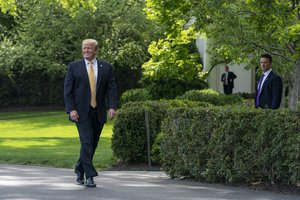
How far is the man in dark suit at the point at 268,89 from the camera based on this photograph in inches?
447

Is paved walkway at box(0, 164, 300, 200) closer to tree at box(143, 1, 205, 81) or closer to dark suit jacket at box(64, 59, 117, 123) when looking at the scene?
dark suit jacket at box(64, 59, 117, 123)

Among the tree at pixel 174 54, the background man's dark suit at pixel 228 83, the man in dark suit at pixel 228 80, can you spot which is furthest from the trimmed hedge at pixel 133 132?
the background man's dark suit at pixel 228 83

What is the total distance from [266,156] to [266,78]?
6.42 feet

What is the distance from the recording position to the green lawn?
14.6 m

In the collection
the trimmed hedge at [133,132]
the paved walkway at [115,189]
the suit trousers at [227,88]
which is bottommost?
the paved walkway at [115,189]

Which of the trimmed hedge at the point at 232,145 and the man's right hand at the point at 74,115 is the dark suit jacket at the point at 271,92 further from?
the man's right hand at the point at 74,115

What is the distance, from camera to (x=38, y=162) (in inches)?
565

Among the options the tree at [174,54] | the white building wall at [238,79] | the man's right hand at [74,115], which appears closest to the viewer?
the man's right hand at [74,115]

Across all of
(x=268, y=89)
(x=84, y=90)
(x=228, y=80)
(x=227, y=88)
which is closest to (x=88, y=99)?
(x=84, y=90)

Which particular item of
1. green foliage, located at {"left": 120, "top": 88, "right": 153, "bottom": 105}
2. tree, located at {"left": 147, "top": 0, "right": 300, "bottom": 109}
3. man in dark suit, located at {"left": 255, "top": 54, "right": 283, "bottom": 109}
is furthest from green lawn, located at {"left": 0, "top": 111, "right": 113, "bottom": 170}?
man in dark suit, located at {"left": 255, "top": 54, "right": 283, "bottom": 109}

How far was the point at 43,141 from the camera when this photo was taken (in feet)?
73.0

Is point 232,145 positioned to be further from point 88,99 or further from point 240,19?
point 240,19

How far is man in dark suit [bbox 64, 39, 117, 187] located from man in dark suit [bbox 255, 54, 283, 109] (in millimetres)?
2415

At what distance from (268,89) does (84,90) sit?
9.45ft
